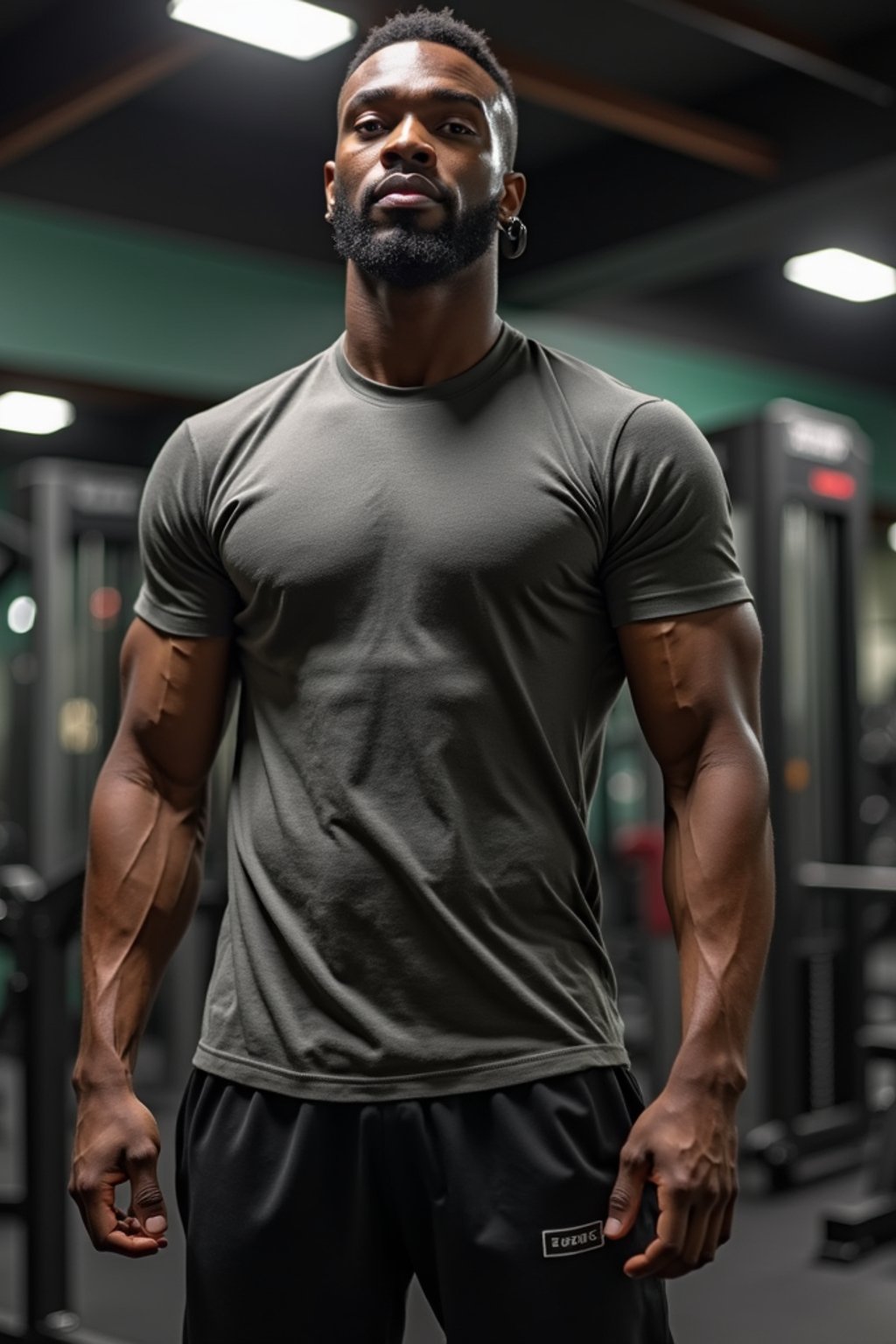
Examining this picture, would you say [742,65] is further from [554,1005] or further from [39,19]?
[554,1005]

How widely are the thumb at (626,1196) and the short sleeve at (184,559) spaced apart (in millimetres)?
462

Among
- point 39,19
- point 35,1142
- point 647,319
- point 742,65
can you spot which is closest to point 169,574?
point 35,1142

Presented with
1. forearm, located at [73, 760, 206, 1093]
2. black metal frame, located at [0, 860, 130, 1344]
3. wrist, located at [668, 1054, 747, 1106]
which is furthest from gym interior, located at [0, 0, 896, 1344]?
wrist, located at [668, 1054, 747, 1106]

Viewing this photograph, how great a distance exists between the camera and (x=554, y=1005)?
101 cm

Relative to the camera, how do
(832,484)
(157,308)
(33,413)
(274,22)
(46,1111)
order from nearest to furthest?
(46,1111) < (274,22) < (832,484) < (157,308) < (33,413)

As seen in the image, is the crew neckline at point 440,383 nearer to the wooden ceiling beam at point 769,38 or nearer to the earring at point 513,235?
the earring at point 513,235

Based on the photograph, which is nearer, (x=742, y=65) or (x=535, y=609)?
(x=535, y=609)

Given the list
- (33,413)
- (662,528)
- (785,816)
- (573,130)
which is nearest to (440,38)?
(662,528)

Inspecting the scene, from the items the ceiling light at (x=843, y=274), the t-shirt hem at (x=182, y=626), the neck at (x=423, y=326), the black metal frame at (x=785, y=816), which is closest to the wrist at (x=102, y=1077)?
the t-shirt hem at (x=182, y=626)

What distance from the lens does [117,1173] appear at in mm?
1069

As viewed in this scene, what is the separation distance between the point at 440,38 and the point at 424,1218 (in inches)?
31.9

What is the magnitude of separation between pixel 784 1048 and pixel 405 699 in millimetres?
2611

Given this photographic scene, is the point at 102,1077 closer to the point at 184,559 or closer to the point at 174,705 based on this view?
the point at 174,705

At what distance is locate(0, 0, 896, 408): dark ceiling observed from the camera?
338cm
